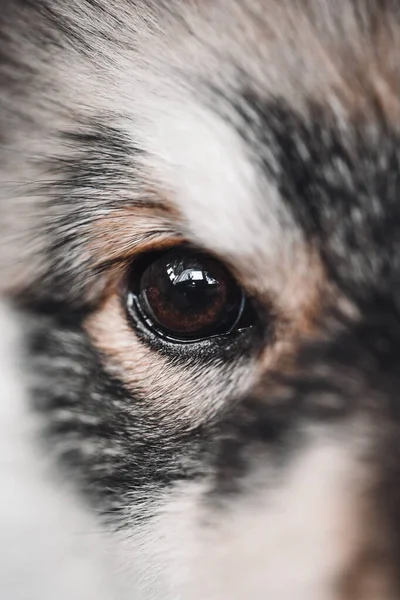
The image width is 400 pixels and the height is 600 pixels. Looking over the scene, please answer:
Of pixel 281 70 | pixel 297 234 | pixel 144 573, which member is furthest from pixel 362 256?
pixel 144 573

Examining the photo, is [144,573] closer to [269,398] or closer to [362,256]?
[269,398]

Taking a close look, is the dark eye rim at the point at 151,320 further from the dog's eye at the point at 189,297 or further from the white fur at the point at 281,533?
the white fur at the point at 281,533

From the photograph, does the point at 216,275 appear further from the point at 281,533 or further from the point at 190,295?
the point at 281,533

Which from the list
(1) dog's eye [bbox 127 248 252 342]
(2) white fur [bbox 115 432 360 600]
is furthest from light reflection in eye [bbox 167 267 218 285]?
(2) white fur [bbox 115 432 360 600]

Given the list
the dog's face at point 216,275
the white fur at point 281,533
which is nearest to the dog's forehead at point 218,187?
the dog's face at point 216,275

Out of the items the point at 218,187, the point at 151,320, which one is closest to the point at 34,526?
the point at 151,320

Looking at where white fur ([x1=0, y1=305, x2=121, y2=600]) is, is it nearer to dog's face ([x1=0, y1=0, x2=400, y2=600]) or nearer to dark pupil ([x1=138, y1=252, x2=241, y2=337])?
dog's face ([x1=0, y1=0, x2=400, y2=600])

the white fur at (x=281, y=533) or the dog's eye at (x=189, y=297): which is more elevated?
the dog's eye at (x=189, y=297)
